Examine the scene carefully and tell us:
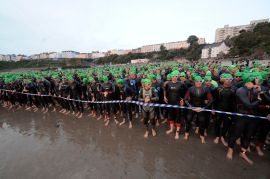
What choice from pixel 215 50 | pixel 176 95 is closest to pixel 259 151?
pixel 176 95

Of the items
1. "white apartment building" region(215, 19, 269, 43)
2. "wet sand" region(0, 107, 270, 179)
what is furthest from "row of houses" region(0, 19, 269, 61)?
"wet sand" region(0, 107, 270, 179)

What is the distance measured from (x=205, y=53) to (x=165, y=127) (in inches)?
3294

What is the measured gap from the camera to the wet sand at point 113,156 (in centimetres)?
344

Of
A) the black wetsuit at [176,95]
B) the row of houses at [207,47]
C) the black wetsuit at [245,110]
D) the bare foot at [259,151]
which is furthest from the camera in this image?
the row of houses at [207,47]

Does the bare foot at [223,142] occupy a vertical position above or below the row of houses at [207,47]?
below

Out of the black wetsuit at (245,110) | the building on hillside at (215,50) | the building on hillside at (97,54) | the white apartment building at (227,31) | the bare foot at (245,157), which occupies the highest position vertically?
the white apartment building at (227,31)

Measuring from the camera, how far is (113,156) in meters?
4.16

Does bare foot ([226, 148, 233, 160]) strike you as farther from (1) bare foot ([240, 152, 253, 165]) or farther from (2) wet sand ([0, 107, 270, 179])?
(1) bare foot ([240, 152, 253, 165])

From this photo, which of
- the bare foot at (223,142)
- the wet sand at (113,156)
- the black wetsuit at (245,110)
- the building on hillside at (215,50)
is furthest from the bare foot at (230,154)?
the building on hillside at (215,50)

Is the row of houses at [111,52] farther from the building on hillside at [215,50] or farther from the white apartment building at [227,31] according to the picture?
the building on hillside at [215,50]

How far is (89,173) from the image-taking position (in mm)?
3514

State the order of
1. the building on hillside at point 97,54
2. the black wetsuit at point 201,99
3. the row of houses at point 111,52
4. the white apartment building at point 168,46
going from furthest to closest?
the building on hillside at point 97,54 → the white apartment building at point 168,46 → the row of houses at point 111,52 → the black wetsuit at point 201,99

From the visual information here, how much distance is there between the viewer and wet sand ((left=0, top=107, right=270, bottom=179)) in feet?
11.3

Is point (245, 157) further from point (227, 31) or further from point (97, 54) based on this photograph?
point (97, 54)
